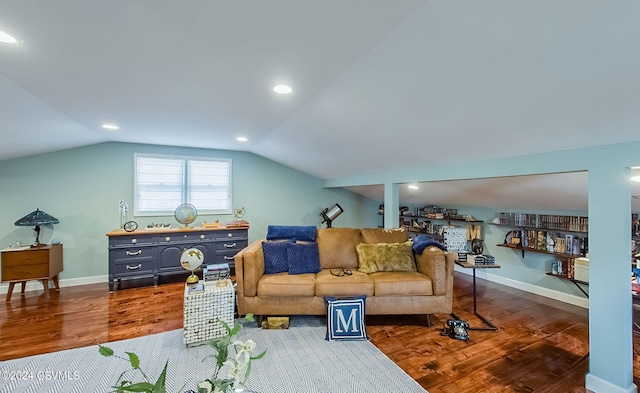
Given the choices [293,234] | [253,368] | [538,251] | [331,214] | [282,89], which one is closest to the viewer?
[253,368]

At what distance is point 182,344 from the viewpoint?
2.44 meters

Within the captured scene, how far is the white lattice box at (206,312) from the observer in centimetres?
239

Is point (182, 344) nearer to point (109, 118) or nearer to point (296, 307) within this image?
point (296, 307)

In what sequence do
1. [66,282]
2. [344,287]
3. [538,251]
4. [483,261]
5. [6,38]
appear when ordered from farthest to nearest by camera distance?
[66,282] → [538,251] → [483,261] → [344,287] → [6,38]

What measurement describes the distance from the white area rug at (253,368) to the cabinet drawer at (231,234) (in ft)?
6.57

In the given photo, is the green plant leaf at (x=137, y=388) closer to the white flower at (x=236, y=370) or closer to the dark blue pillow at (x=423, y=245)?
the white flower at (x=236, y=370)

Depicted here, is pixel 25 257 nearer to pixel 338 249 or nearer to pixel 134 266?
pixel 134 266

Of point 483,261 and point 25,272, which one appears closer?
point 483,261

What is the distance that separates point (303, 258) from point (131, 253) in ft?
8.73

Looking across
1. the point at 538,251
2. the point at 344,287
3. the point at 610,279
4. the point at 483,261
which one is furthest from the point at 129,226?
the point at 538,251

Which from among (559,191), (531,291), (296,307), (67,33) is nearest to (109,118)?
(67,33)

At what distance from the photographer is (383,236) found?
11.3ft

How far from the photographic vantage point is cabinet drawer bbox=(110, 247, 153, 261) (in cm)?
384

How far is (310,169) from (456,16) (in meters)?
4.02
